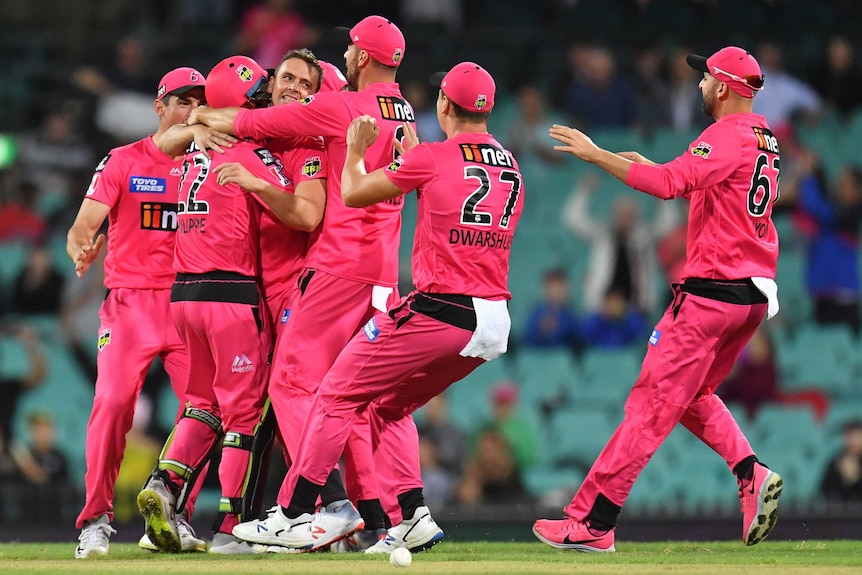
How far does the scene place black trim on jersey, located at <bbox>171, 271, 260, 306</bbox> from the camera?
7926 millimetres

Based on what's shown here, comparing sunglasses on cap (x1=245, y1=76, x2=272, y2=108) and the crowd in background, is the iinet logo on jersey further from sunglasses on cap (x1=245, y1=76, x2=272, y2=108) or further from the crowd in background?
the crowd in background

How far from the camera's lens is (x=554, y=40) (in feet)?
52.4

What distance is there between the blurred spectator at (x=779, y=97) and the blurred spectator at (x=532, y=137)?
7.52ft

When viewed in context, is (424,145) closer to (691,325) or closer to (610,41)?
(691,325)

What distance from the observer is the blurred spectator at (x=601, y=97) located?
15.1m

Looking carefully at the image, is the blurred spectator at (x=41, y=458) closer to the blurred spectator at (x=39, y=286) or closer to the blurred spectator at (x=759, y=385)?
the blurred spectator at (x=39, y=286)

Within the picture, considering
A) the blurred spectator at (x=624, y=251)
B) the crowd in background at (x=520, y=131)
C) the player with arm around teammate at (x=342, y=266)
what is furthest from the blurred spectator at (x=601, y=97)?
the player with arm around teammate at (x=342, y=266)

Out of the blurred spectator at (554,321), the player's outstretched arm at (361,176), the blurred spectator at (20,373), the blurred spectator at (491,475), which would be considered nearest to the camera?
the player's outstretched arm at (361,176)

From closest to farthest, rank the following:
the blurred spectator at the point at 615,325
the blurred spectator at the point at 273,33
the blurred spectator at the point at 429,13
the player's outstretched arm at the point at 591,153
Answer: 1. the player's outstretched arm at the point at 591,153
2. the blurred spectator at the point at 615,325
3. the blurred spectator at the point at 273,33
4. the blurred spectator at the point at 429,13

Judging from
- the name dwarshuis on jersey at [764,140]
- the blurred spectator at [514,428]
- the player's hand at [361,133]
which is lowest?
the blurred spectator at [514,428]

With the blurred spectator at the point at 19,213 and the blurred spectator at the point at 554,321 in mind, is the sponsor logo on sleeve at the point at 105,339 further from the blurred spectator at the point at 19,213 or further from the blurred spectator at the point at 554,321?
the blurred spectator at the point at 19,213

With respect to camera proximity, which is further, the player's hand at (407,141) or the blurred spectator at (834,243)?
the blurred spectator at (834,243)

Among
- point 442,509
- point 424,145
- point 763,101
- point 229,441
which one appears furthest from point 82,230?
point 763,101

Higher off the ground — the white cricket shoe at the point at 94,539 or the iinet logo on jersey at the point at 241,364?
the iinet logo on jersey at the point at 241,364
